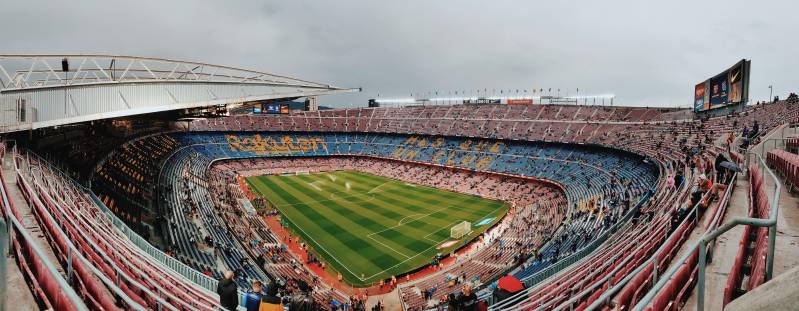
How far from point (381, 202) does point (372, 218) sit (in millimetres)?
5831

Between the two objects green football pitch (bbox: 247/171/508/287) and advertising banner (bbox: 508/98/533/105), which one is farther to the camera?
advertising banner (bbox: 508/98/533/105)

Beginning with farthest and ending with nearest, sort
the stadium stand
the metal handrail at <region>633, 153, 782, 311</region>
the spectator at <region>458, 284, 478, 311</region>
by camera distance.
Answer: the stadium stand, the spectator at <region>458, 284, 478, 311</region>, the metal handrail at <region>633, 153, 782, 311</region>

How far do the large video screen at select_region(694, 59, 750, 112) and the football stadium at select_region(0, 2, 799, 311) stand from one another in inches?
8.5

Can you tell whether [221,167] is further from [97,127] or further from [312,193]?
[97,127]

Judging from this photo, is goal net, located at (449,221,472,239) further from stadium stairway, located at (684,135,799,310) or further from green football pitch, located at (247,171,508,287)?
stadium stairway, located at (684,135,799,310)

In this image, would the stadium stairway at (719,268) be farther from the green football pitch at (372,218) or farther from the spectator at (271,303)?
the green football pitch at (372,218)

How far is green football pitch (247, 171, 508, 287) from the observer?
26062 millimetres

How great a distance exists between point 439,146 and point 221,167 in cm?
3227

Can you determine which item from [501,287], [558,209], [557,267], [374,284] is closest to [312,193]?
[374,284]

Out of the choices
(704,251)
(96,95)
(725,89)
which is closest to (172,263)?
(96,95)

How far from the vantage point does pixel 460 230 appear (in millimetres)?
30484

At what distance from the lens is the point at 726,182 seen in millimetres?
12656

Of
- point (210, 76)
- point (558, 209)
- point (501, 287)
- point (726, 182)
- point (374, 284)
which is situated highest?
point (210, 76)

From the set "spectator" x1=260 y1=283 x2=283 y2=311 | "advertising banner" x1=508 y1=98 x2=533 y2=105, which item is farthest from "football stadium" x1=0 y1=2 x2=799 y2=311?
"advertising banner" x1=508 y1=98 x2=533 y2=105
